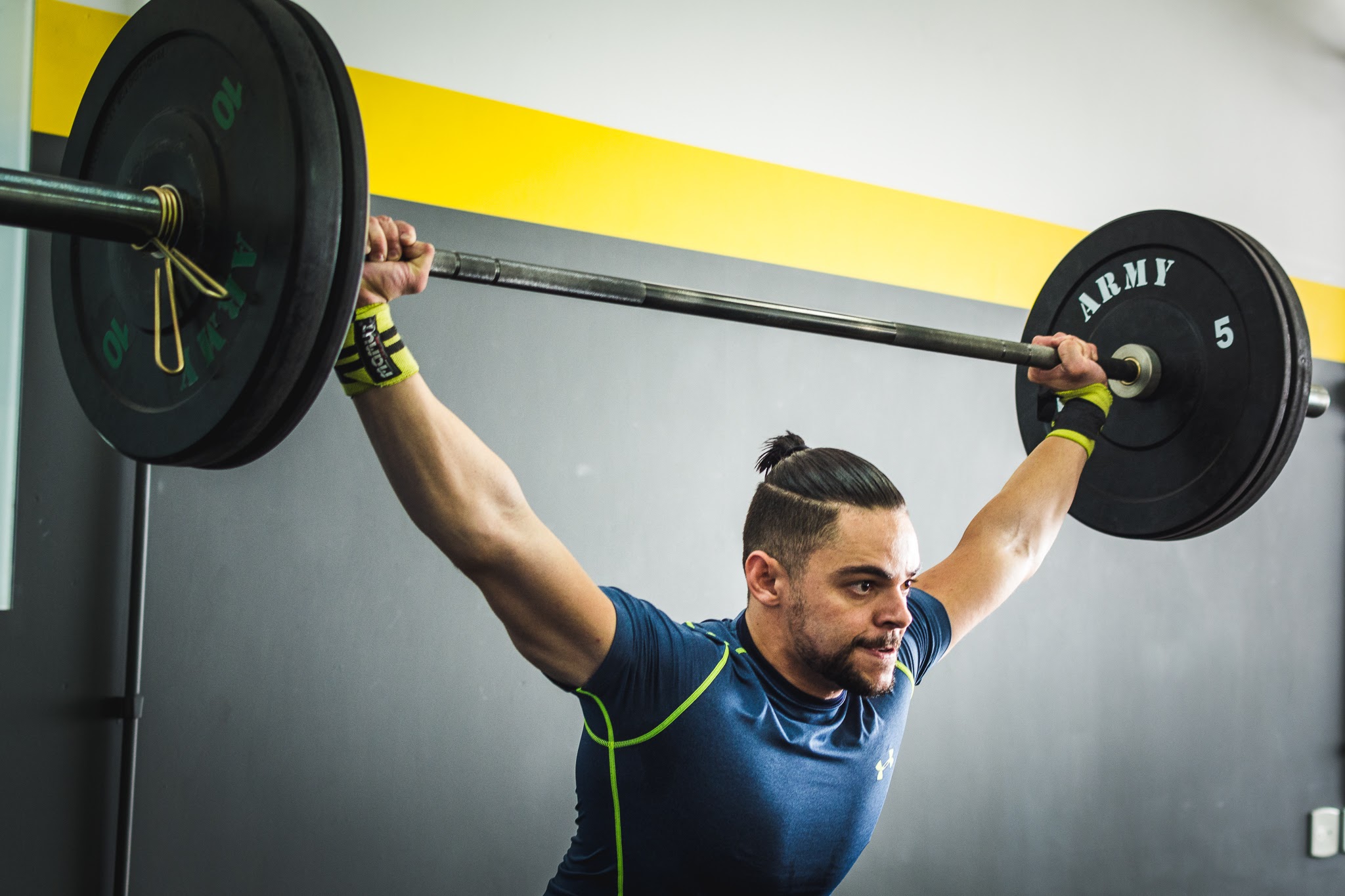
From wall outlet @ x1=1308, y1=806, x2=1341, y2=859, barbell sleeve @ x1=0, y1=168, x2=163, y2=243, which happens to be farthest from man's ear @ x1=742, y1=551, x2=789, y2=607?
wall outlet @ x1=1308, y1=806, x2=1341, y2=859

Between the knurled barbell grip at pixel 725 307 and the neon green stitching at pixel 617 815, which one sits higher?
the knurled barbell grip at pixel 725 307

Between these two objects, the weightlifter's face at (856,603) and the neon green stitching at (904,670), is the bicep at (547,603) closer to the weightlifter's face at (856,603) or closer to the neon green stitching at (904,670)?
the weightlifter's face at (856,603)

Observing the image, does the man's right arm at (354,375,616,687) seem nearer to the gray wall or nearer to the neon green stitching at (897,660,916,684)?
the neon green stitching at (897,660,916,684)

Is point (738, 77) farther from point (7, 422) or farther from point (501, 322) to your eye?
point (7, 422)

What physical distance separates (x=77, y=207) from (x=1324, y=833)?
3934mm

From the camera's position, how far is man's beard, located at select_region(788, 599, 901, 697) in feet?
4.93

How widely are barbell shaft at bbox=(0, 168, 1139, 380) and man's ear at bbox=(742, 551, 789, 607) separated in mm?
368

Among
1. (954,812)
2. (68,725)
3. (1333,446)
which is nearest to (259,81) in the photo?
(68,725)

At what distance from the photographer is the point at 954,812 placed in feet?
9.02

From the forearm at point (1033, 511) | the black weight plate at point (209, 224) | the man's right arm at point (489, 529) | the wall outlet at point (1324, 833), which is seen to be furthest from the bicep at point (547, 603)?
the wall outlet at point (1324, 833)

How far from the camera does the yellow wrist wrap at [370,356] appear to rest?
3.55 feet

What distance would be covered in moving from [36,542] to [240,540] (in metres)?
0.35

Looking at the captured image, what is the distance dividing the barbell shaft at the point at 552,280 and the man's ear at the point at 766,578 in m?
0.37

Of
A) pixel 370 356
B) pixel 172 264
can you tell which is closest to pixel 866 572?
pixel 370 356
